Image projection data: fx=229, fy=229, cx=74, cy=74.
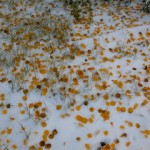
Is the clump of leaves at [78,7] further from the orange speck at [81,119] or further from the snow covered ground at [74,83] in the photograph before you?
the orange speck at [81,119]

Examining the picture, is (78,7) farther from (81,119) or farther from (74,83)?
(81,119)

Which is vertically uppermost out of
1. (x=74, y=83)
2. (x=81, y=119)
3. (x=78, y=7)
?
(x=78, y=7)

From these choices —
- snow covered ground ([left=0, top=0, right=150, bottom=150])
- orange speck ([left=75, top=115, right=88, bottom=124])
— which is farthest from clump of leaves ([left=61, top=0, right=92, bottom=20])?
orange speck ([left=75, top=115, right=88, bottom=124])

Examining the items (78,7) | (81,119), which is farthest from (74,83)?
(78,7)

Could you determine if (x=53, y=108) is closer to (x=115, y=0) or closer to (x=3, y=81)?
(x=3, y=81)

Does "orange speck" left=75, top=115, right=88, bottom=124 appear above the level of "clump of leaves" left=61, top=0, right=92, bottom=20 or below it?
below

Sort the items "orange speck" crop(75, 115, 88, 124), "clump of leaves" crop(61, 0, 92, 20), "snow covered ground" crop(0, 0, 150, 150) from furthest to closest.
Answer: "clump of leaves" crop(61, 0, 92, 20) → "orange speck" crop(75, 115, 88, 124) → "snow covered ground" crop(0, 0, 150, 150)

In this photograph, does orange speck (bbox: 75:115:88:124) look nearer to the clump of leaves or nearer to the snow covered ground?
the snow covered ground

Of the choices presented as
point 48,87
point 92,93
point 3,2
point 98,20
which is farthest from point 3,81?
point 3,2

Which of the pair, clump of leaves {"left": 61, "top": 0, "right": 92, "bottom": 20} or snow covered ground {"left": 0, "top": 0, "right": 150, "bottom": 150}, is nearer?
snow covered ground {"left": 0, "top": 0, "right": 150, "bottom": 150}

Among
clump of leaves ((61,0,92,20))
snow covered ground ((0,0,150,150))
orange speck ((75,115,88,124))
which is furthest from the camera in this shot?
clump of leaves ((61,0,92,20))
